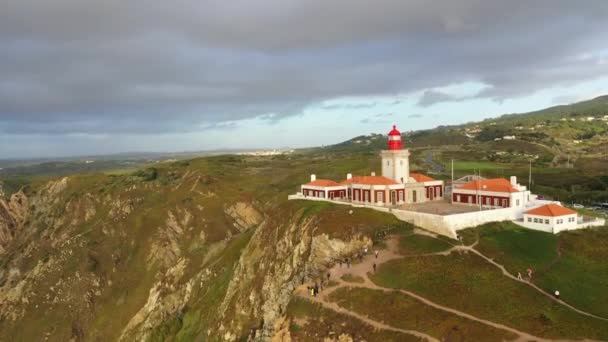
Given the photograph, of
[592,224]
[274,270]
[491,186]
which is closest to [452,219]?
[491,186]

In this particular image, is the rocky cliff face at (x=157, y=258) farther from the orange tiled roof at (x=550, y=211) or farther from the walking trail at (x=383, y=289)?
the orange tiled roof at (x=550, y=211)

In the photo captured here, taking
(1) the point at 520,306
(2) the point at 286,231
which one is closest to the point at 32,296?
(2) the point at 286,231

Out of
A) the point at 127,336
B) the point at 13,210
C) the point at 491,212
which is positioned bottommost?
the point at 127,336

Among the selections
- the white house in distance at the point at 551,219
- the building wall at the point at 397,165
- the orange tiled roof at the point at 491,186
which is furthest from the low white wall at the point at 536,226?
the building wall at the point at 397,165

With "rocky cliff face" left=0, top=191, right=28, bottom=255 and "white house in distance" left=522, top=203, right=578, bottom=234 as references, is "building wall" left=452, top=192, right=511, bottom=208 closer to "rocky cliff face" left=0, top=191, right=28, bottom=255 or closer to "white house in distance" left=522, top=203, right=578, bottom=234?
"white house in distance" left=522, top=203, right=578, bottom=234

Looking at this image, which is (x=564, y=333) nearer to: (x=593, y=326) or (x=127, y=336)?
(x=593, y=326)

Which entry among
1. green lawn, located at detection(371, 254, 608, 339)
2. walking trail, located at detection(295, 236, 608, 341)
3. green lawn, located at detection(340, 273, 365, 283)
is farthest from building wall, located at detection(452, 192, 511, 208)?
green lawn, located at detection(340, 273, 365, 283)
